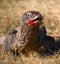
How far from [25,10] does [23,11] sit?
0.10 meters

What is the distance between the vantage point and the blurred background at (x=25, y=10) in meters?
7.24

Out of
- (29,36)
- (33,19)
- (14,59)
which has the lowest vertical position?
(14,59)

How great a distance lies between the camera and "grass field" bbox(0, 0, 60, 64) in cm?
555

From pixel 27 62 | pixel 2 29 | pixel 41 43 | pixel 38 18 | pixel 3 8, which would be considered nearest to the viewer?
pixel 38 18

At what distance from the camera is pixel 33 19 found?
5.16 metres

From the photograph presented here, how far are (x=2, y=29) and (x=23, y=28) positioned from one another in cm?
146

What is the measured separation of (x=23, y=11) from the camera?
8.01m

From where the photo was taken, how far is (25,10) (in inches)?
318

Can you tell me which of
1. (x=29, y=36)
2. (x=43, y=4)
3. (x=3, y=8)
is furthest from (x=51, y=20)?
(x=29, y=36)

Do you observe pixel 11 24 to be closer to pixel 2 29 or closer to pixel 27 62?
pixel 2 29

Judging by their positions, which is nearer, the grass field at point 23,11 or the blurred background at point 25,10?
Answer: the grass field at point 23,11

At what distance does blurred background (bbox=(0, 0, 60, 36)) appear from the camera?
7.24 meters

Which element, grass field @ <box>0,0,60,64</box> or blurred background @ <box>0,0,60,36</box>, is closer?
grass field @ <box>0,0,60,64</box>

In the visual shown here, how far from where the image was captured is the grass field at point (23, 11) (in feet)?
18.2
